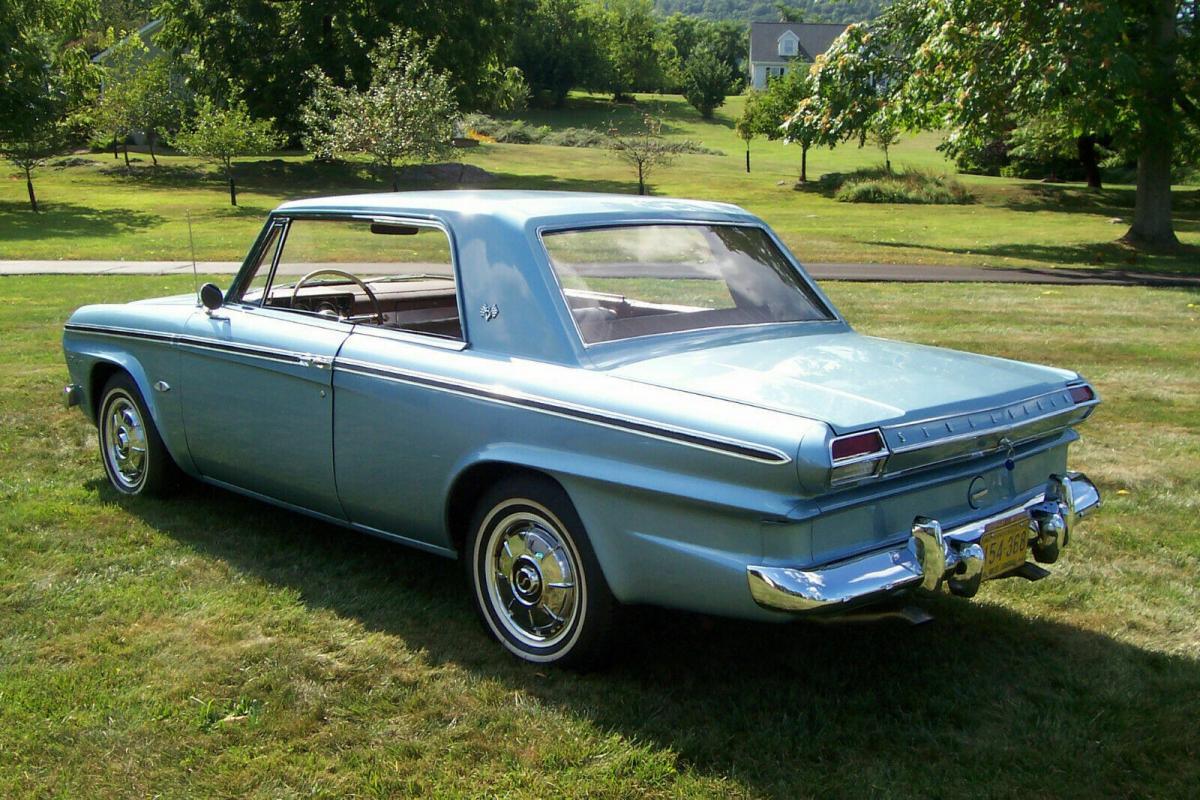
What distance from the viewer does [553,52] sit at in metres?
84.7

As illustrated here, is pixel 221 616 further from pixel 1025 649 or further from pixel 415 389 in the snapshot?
pixel 1025 649

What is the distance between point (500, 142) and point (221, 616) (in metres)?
56.9

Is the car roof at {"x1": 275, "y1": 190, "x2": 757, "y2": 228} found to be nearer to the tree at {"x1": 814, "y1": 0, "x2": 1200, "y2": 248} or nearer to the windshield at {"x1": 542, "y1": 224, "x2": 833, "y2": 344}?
the windshield at {"x1": 542, "y1": 224, "x2": 833, "y2": 344}

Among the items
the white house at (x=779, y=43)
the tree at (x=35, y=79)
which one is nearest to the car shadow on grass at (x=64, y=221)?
the tree at (x=35, y=79)

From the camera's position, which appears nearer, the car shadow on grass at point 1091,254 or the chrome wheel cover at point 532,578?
the chrome wheel cover at point 532,578

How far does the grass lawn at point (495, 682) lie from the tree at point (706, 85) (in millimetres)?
82282

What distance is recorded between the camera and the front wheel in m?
3.66

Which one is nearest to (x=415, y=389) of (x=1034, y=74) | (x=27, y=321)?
(x=27, y=321)

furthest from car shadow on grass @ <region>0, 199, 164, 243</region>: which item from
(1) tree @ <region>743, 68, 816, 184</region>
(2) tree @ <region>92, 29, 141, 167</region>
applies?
(1) tree @ <region>743, 68, 816, 184</region>

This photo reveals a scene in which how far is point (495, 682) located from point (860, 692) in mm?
1190

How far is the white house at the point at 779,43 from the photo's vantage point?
105 meters

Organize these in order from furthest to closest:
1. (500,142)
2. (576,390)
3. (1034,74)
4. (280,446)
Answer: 1. (500,142)
2. (1034,74)
3. (280,446)
4. (576,390)

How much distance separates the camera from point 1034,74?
62.4 ft

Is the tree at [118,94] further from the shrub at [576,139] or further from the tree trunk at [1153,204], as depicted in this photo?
the tree trunk at [1153,204]
